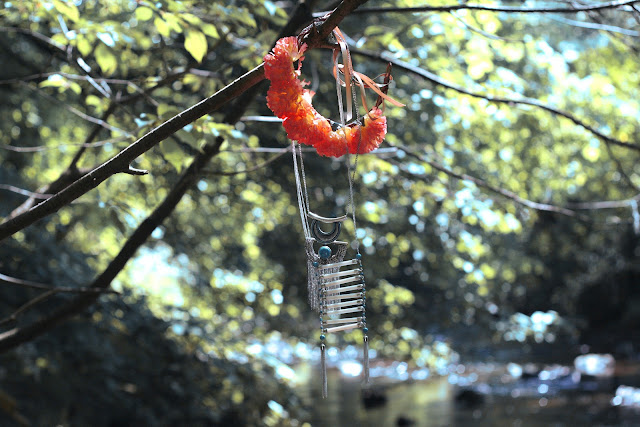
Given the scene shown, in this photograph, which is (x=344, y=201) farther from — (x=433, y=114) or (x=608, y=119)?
(x=608, y=119)

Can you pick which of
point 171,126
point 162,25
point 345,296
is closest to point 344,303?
point 345,296

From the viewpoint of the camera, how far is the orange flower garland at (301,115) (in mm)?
2211

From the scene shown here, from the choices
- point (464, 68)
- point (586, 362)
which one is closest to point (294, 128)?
point (464, 68)

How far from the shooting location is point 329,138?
2467 mm

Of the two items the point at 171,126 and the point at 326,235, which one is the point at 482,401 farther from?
the point at 171,126

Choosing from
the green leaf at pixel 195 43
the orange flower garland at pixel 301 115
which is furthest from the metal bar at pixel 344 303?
the green leaf at pixel 195 43

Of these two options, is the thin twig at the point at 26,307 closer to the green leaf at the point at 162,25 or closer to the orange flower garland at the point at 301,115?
the green leaf at the point at 162,25

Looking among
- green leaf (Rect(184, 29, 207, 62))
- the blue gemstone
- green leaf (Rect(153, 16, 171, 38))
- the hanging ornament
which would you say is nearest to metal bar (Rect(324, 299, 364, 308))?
the hanging ornament

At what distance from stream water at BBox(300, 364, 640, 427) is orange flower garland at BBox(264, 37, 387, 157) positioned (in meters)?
10.3

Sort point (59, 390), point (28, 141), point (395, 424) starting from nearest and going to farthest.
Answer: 1. point (59, 390)
2. point (28, 141)
3. point (395, 424)

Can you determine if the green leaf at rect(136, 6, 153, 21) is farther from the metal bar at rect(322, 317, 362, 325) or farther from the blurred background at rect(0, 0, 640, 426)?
the metal bar at rect(322, 317, 362, 325)

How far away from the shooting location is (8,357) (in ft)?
19.1

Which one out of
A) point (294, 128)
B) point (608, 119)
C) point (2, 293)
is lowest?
point (294, 128)

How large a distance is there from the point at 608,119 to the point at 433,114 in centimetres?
399
